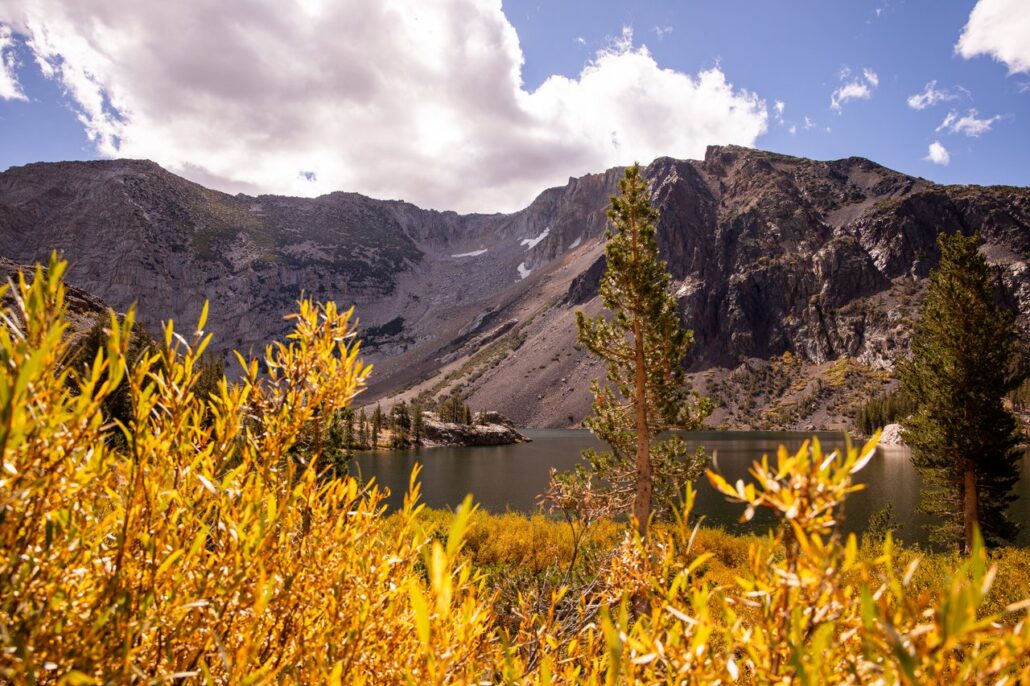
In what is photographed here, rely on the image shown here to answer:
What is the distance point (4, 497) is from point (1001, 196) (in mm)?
229237

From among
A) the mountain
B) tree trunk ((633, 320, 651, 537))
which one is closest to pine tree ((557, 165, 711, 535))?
tree trunk ((633, 320, 651, 537))

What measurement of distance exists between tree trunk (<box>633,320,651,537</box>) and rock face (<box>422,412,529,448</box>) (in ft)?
268

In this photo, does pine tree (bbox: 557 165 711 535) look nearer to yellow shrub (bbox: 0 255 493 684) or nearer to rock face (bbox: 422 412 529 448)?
yellow shrub (bbox: 0 255 493 684)

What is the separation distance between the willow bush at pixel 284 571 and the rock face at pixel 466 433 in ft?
296

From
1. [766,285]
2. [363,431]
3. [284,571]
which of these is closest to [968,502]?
[284,571]

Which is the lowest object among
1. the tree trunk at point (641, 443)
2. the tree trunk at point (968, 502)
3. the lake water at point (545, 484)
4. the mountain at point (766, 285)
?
the lake water at point (545, 484)

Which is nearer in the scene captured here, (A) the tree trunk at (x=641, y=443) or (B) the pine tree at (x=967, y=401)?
(A) the tree trunk at (x=641, y=443)

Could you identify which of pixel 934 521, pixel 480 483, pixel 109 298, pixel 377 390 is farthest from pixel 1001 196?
pixel 109 298

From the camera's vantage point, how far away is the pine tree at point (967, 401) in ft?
55.8

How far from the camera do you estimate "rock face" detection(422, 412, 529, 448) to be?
303 ft

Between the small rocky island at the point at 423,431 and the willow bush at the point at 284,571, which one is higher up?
the willow bush at the point at 284,571

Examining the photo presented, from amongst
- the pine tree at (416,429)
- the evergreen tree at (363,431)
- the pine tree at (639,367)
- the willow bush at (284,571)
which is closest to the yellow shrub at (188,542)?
the willow bush at (284,571)

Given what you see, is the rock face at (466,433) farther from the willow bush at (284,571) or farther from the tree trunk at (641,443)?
the willow bush at (284,571)

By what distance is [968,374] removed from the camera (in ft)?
56.4
